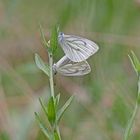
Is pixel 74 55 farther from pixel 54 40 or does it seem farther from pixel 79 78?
pixel 79 78

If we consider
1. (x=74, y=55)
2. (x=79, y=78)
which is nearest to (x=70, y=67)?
(x=74, y=55)

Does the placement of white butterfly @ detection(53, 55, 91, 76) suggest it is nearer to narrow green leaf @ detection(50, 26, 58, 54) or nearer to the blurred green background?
narrow green leaf @ detection(50, 26, 58, 54)

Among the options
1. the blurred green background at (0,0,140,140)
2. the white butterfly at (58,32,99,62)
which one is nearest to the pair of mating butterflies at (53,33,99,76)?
the white butterfly at (58,32,99,62)

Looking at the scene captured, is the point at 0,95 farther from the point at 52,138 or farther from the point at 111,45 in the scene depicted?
the point at 52,138

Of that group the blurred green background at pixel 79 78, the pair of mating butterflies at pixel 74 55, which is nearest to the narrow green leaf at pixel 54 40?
the pair of mating butterflies at pixel 74 55

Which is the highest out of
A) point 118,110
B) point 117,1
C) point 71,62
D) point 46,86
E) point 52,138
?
point 71,62

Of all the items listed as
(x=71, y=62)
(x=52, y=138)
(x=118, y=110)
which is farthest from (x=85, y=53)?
(x=118, y=110)
